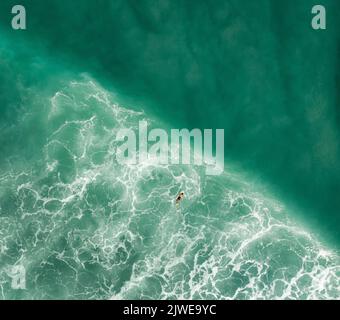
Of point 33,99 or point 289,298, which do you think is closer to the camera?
point 289,298

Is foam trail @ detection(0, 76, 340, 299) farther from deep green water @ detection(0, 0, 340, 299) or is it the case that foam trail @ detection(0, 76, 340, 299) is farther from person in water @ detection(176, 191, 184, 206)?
person in water @ detection(176, 191, 184, 206)

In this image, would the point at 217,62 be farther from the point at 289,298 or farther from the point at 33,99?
the point at 289,298

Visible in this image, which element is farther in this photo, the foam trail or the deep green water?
the deep green water

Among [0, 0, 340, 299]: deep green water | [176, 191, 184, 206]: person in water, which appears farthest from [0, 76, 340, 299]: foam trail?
[176, 191, 184, 206]: person in water

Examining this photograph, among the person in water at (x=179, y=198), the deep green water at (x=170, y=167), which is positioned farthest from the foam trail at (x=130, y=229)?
the person in water at (x=179, y=198)

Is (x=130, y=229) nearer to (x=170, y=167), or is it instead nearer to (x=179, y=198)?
(x=179, y=198)

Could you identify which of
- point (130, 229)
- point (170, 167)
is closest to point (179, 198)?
point (170, 167)

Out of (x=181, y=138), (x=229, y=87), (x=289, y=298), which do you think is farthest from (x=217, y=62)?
(x=289, y=298)

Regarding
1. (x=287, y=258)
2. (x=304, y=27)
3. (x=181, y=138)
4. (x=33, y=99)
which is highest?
(x=304, y=27)

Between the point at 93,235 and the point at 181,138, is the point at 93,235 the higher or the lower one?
the lower one
